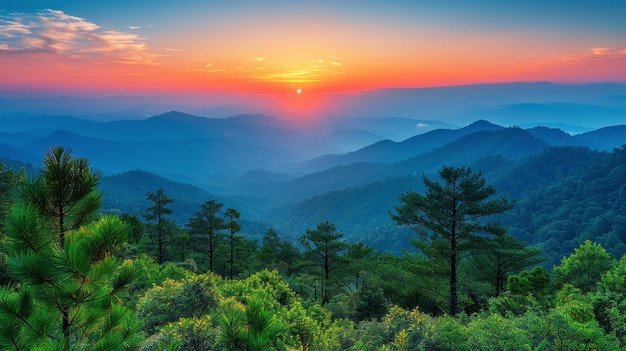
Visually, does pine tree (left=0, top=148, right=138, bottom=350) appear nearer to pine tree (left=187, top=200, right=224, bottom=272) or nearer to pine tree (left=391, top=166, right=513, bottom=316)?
pine tree (left=391, top=166, right=513, bottom=316)

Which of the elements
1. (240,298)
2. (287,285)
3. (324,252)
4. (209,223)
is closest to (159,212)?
(209,223)

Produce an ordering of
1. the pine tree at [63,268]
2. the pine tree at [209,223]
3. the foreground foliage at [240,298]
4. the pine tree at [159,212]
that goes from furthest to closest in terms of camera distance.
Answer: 1. the pine tree at [159,212]
2. the pine tree at [209,223]
3. the foreground foliage at [240,298]
4. the pine tree at [63,268]

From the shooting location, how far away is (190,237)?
1287 inches

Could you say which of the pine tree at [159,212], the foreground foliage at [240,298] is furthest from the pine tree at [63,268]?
the pine tree at [159,212]

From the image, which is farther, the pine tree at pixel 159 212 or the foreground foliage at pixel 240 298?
the pine tree at pixel 159 212

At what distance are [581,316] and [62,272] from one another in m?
11.2

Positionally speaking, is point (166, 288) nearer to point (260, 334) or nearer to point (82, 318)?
point (82, 318)

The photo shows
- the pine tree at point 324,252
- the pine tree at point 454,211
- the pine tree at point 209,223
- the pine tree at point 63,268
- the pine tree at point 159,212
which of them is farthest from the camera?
the pine tree at point 159,212

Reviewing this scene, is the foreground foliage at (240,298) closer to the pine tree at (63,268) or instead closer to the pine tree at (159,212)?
the pine tree at (63,268)

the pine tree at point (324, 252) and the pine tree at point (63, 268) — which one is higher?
the pine tree at point (63, 268)

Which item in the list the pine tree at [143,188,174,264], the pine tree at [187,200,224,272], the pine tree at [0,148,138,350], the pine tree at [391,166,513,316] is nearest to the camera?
the pine tree at [0,148,138,350]

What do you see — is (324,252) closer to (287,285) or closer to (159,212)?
(287,285)

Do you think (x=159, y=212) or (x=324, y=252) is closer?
(x=324, y=252)

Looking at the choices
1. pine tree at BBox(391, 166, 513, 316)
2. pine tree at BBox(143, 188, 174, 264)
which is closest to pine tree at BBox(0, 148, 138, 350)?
pine tree at BBox(391, 166, 513, 316)
